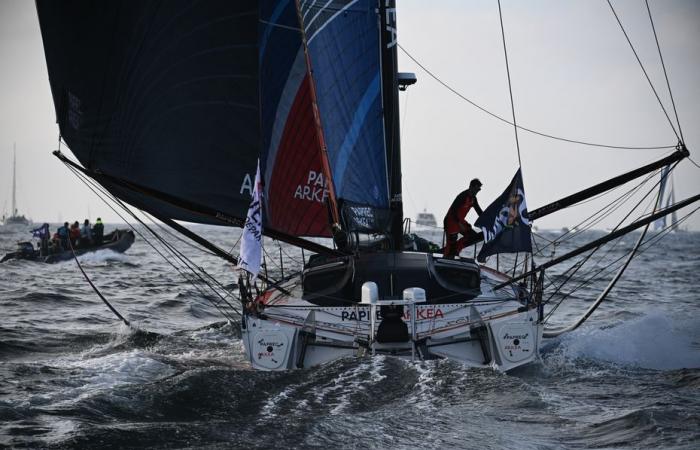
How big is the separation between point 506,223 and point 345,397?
11.1 feet

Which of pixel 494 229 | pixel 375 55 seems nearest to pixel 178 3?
pixel 375 55

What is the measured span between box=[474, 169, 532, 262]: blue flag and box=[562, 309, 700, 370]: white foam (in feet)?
5.30

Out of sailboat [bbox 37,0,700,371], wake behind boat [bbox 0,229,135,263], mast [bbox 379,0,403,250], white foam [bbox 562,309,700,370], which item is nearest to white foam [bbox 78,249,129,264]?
wake behind boat [bbox 0,229,135,263]

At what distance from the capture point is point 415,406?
6836 millimetres

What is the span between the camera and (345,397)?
23.2 ft

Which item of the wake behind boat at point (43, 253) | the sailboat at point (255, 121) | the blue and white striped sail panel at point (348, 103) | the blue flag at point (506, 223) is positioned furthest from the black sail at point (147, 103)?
the wake behind boat at point (43, 253)

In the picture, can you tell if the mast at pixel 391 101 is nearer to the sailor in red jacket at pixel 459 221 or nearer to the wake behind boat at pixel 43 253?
the sailor in red jacket at pixel 459 221

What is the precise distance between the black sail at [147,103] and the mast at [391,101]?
2080 millimetres

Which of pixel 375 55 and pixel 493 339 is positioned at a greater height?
pixel 375 55

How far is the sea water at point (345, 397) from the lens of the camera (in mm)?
6043

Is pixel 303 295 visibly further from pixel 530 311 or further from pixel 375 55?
pixel 375 55

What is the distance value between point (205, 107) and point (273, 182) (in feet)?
4.83

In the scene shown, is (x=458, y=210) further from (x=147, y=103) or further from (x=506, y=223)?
(x=147, y=103)

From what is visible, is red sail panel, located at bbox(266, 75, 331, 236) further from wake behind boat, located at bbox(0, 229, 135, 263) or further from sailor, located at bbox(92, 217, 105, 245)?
sailor, located at bbox(92, 217, 105, 245)
